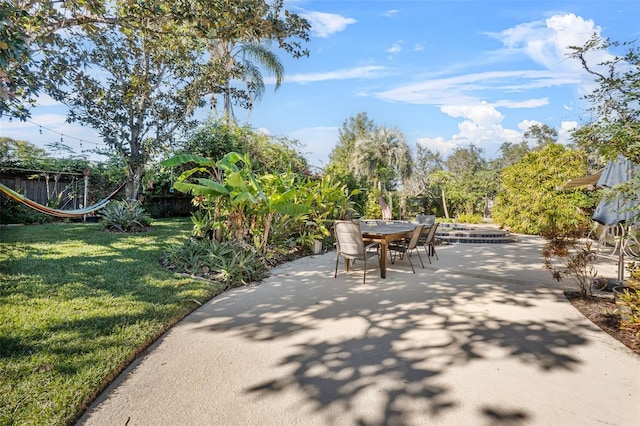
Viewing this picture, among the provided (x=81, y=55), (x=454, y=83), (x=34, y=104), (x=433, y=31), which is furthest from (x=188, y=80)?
(x=454, y=83)

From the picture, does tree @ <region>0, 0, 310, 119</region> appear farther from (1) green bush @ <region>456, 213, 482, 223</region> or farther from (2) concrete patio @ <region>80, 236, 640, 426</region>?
(1) green bush @ <region>456, 213, 482, 223</region>

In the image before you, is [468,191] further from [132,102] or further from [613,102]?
[132,102]

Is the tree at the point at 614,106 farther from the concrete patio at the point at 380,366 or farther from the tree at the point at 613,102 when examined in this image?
the concrete patio at the point at 380,366

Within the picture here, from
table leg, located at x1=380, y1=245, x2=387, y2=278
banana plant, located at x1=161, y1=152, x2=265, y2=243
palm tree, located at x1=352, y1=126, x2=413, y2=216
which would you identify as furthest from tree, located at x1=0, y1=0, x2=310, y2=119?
palm tree, located at x1=352, y1=126, x2=413, y2=216

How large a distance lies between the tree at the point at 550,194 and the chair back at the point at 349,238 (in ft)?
30.2

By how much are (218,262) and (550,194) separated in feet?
40.0

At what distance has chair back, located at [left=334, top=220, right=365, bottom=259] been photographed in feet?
17.5

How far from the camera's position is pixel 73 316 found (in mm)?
3184

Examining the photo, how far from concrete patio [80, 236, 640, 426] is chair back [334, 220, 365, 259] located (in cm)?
117

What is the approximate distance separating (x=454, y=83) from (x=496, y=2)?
2595mm

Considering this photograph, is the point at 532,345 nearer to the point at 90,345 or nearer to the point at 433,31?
the point at 90,345

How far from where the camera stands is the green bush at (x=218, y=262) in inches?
201

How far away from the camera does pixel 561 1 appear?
586 cm

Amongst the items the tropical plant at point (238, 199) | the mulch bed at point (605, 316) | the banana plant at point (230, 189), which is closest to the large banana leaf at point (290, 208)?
the tropical plant at point (238, 199)
